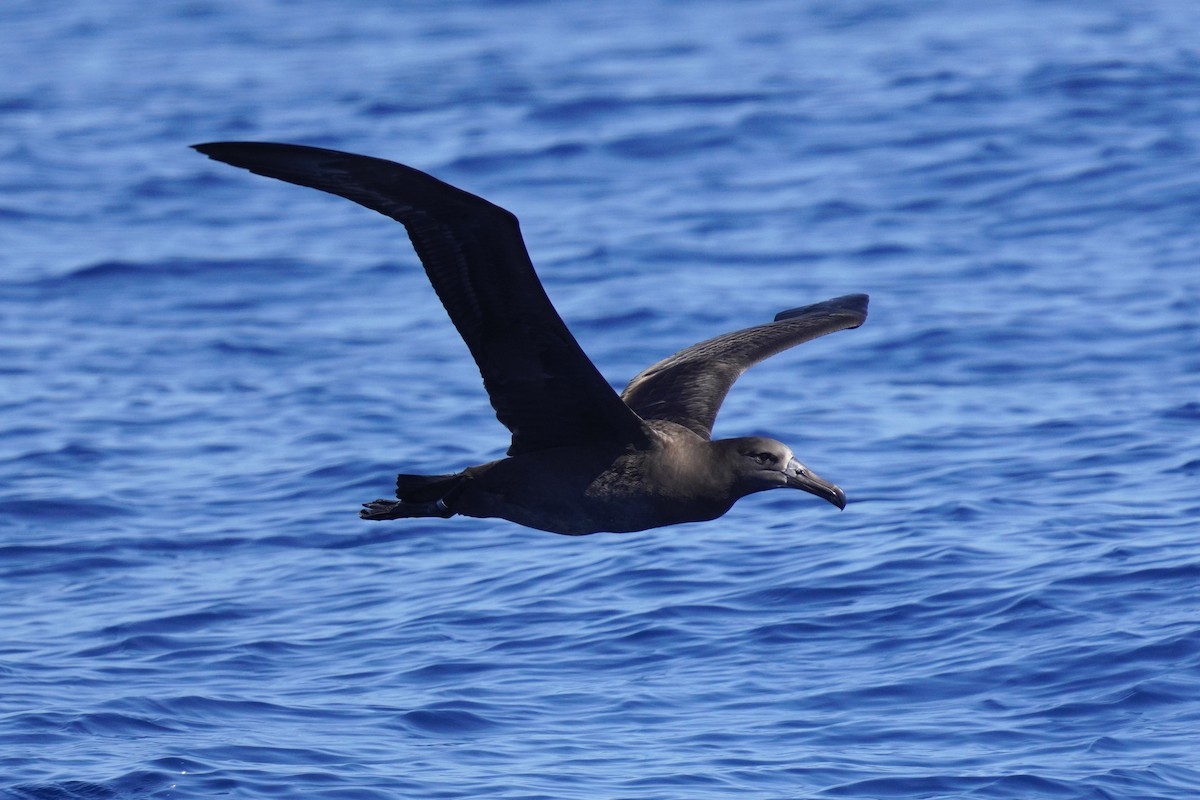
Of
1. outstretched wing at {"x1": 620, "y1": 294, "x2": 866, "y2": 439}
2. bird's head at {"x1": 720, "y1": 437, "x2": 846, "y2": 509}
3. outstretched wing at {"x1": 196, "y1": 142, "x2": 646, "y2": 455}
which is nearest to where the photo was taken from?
outstretched wing at {"x1": 196, "y1": 142, "x2": 646, "y2": 455}

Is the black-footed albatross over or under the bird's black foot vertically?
over

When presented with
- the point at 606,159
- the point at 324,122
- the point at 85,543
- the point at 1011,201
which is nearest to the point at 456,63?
the point at 324,122

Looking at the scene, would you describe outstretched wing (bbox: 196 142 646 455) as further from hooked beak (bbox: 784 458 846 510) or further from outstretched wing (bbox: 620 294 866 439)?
outstretched wing (bbox: 620 294 866 439)

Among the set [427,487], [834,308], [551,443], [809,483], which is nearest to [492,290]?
[551,443]

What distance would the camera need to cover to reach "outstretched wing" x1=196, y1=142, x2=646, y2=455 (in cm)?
714

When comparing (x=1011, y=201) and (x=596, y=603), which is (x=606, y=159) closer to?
(x=1011, y=201)

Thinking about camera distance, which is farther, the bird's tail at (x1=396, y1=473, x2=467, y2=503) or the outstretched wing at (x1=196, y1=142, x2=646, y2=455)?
the bird's tail at (x1=396, y1=473, x2=467, y2=503)

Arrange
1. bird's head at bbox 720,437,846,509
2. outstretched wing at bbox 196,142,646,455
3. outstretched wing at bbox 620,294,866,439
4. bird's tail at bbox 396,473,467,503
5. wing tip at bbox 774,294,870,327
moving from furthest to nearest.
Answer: wing tip at bbox 774,294,870,327 < outstretched wing at bbox 620,294,866,439 < bird's tail at bbox 396,473,467,503 < bird's head at bbox 720,437,846,509 < outstretched wing at bbox 196,142,646,455

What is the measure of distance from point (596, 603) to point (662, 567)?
0.65m

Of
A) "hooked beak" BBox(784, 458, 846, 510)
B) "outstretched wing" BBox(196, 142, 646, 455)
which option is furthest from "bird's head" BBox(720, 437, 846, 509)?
"outstretched wing" BBox(196, 142, 646, 455)

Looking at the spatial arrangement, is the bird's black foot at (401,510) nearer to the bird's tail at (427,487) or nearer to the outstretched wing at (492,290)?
the bird's tail at (427,487)

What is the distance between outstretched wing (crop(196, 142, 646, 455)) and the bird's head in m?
0.48

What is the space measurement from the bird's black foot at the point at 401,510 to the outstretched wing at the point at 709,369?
1.25 metres

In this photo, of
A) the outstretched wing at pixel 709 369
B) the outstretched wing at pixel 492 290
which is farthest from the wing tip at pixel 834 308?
the outstretched wing at pixel 492 290
